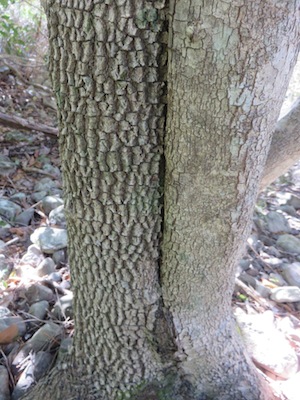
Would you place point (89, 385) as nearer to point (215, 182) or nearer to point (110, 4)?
point (215, 182)

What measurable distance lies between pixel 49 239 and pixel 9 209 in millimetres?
557

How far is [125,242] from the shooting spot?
1145 mm

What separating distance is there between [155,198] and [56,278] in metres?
1.32

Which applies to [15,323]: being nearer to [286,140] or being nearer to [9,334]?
[9,334]

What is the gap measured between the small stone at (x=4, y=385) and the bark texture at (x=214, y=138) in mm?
789

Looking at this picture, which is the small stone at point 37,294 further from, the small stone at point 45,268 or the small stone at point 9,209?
the small stone at point 9,209

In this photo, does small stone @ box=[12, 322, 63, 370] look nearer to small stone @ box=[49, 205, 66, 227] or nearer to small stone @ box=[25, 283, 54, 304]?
small stone @ box=[25, 283, 54, 304]

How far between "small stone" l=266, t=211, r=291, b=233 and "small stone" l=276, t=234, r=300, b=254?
0.18m

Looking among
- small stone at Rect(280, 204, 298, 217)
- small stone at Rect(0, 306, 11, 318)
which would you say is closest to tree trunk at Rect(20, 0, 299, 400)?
small stone at Rect(0, 306, 11, 318)

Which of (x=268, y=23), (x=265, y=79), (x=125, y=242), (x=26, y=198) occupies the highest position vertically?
(x=268, y=23)

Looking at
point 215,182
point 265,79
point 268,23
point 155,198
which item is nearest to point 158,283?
point 155,198

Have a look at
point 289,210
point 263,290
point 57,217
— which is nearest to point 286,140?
point 263,290

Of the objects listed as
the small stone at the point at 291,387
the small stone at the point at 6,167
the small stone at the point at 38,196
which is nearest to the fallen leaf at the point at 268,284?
the small stone at the point at 291,387

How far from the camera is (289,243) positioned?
119 inches
